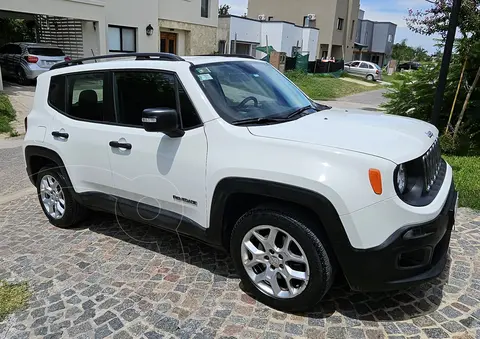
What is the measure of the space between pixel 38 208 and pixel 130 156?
234 cm

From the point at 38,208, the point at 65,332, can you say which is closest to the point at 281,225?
the point at 65,332

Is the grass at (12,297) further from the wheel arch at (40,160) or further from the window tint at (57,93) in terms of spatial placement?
the window tint at (57,93)

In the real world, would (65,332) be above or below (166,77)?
below

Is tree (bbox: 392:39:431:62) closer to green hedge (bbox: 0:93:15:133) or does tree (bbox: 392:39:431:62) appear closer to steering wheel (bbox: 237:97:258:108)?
green hedge (bbox: 0:93:15:133)

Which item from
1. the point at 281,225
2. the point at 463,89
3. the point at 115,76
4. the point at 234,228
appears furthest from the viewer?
the point at 463,89

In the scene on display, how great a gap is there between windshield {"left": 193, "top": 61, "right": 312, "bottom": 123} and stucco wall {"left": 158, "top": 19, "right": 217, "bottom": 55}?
21.0 metres

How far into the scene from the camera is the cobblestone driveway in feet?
8.98

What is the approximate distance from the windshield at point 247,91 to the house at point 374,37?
178ft

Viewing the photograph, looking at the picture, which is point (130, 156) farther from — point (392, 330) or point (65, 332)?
point (392, 330)

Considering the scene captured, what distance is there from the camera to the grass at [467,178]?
16.4 ft

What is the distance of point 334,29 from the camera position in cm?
4100

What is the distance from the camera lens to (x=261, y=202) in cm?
290

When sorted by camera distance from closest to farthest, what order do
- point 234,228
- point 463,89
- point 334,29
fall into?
point 234,228 → point 463,89 → point 334,29

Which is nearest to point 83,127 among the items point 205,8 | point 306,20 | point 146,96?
point 146,96
